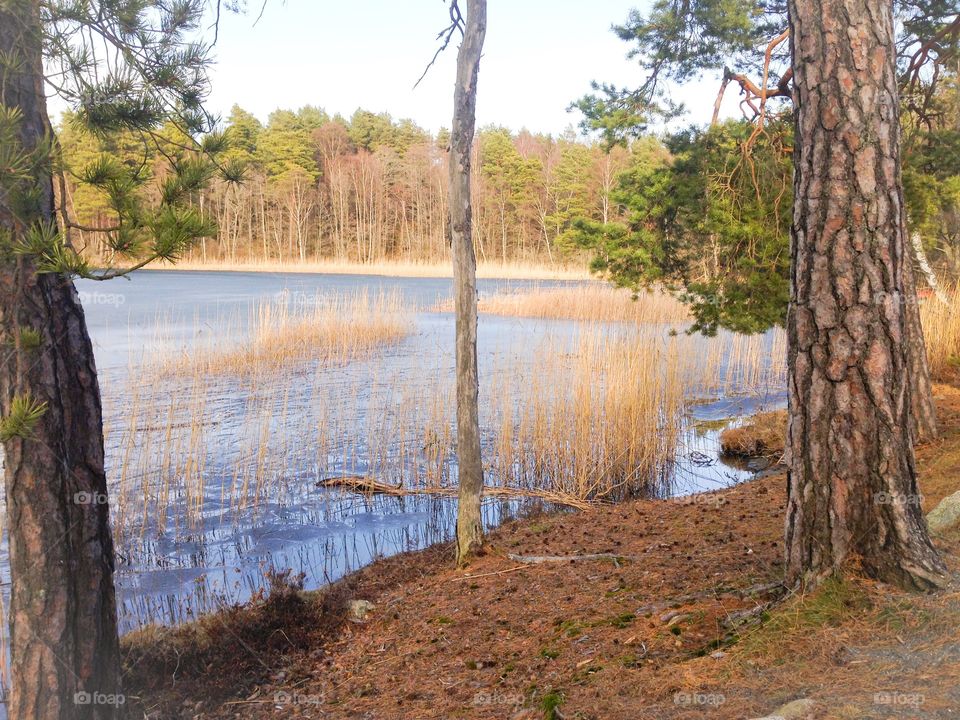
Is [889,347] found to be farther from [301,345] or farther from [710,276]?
[301,345]

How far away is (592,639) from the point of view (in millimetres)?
3467

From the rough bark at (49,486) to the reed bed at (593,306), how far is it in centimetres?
797

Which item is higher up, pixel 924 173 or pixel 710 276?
pixel 924 173

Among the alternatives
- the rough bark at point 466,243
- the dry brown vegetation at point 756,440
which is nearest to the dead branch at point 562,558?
the rough bark at point 466,243

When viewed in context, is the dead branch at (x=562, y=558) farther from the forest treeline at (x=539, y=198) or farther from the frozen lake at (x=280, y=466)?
the forest treeline at (x=539, y=198)

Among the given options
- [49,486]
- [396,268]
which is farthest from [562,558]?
[396,268]

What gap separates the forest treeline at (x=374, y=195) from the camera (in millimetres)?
42344

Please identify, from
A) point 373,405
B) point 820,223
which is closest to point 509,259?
point 373,405

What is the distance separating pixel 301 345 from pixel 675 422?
7.13m

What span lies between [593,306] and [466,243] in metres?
9.33

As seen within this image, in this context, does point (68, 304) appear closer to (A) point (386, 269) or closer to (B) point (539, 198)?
(A) point (386, 269)

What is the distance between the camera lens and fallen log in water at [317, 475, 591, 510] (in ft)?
22.6

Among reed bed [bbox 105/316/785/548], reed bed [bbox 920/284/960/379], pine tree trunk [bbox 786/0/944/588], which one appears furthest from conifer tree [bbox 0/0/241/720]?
reed bed [bbox 920/284/960/379]

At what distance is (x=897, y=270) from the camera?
280cm
